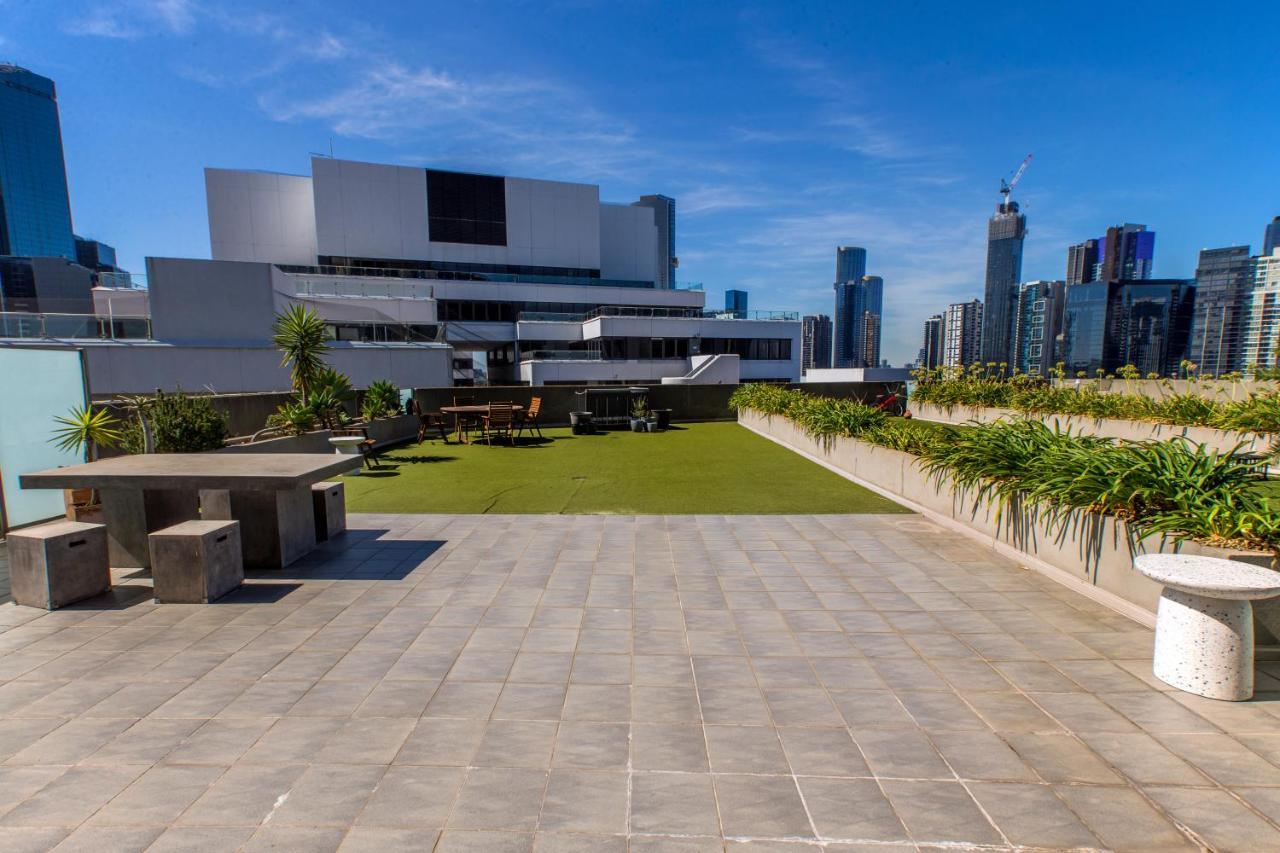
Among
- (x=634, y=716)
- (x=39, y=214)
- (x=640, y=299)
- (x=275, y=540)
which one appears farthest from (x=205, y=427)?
(x=39, y=214)

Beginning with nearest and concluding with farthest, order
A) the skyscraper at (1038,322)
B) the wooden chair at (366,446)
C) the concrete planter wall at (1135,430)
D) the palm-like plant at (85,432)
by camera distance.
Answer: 1. the palm-like plant at (85,432)
2. the concrete planter wall at (1135,430)
3. the wooden chair at (366,446)
4. the skyscraper at (1038,322)

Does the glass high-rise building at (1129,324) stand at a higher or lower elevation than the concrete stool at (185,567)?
higher

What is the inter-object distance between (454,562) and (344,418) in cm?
899

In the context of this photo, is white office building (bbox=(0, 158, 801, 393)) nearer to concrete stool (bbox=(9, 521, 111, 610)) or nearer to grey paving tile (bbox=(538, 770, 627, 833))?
concrete stool (bbox=(9, 521, 111, 610))

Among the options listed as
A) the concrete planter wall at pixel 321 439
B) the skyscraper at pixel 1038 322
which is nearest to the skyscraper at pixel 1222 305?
the skyscraper at pixel 1038 322

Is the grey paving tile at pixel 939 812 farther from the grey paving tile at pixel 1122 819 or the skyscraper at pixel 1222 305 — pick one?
the skyscraper at pixel 1222 305

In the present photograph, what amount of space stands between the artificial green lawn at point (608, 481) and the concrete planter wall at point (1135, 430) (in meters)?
2.83

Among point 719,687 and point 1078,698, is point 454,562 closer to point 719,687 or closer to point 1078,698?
point 719,687

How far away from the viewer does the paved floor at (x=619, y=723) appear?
2594 millimetres

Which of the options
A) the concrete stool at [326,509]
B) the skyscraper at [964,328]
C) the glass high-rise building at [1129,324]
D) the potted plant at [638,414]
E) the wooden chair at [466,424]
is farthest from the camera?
the skyscraper at [964,328]

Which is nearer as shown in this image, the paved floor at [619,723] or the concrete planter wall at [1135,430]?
the paved floor at [619,723]

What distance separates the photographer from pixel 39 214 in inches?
7766

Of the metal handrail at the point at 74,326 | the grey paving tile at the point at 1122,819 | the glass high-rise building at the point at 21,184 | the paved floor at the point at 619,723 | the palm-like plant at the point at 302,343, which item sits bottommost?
the paved floor at the point at 619,723

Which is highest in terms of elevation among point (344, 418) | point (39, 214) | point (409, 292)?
point (39, 214)
